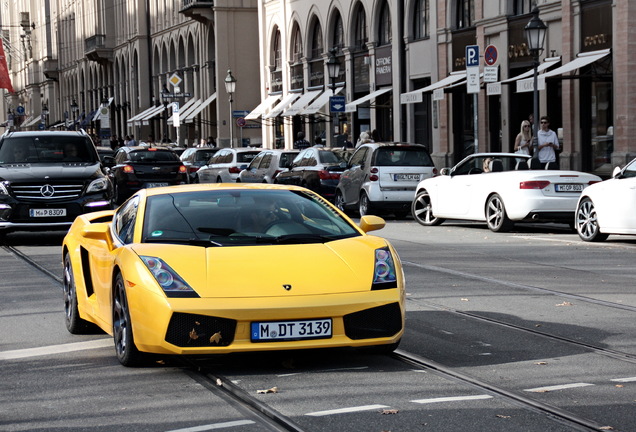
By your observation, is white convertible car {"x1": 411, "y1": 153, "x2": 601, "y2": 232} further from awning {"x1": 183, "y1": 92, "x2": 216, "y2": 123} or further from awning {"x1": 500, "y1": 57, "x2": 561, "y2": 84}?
awning {"x1": 183, "y1": 92, "x2": 216, "y2": 123}

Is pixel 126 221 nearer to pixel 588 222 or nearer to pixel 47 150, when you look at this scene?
pixel 588 222

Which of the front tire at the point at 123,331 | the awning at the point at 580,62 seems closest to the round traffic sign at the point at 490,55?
the awning at the point at 580,62

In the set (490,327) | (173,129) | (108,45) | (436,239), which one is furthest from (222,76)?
(490,327)

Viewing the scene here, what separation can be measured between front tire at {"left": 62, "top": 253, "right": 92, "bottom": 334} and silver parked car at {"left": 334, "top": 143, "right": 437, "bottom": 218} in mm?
15344

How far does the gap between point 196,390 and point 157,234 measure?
1.43 metres

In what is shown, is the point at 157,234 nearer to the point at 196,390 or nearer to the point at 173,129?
the point at 196,390

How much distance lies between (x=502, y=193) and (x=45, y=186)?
7.26m

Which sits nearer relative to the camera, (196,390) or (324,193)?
(196,390)

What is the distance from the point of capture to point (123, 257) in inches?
308

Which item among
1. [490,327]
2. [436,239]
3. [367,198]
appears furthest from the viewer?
[367,198]

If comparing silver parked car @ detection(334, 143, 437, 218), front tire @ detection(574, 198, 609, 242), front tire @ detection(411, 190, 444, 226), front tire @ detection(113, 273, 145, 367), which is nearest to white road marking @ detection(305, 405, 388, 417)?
front tire @ detection(113, 273, 145, 367)

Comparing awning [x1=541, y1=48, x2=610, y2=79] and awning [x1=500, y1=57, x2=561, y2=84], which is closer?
awning [x1=541, y1=48, x2=610, y2=79]

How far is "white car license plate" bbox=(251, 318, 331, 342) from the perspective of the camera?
23.7 ft

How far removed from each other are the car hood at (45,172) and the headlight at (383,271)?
38.6 feet
